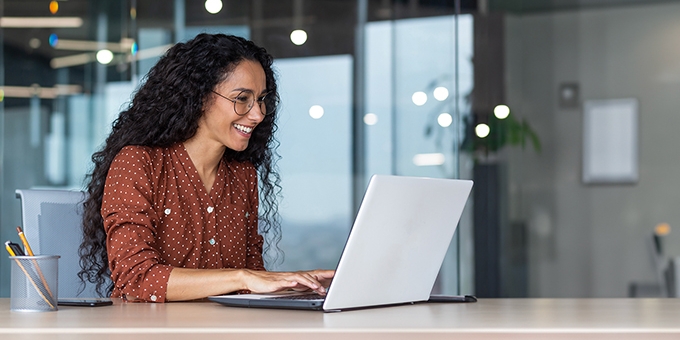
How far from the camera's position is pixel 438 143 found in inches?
154

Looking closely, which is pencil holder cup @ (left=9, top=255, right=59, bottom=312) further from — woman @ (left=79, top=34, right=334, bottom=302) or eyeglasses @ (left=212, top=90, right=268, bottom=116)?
eyeglasses @ (left=212, top=90, right=268, bottom=116)

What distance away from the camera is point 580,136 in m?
5.36

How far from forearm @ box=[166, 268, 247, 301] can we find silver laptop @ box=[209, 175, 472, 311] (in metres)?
0.09

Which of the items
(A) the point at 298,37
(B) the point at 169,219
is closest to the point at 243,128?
(B) the point at 169,219

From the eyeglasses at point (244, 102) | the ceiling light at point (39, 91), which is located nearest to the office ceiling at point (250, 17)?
the ceiling light at point (39, 91)

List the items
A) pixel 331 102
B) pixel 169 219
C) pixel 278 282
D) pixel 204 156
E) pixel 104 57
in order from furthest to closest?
1. pixel 104 57
2. pixel 331 102
3. pixel 204 156
4. pixel 169 219
5. pixel 278 282

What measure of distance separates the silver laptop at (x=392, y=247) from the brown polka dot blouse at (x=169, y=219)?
0.95 ft

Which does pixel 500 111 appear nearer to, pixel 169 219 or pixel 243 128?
pixel 243 128

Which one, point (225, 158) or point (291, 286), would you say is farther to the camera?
point (225, 158)

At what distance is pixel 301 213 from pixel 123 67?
124cm

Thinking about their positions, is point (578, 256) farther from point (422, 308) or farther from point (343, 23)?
point (422, 308)

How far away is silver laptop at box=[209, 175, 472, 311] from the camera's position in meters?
1.31

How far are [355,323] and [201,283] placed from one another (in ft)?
1.77

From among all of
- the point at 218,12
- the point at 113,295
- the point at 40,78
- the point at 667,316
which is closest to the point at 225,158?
the point at 113,295
